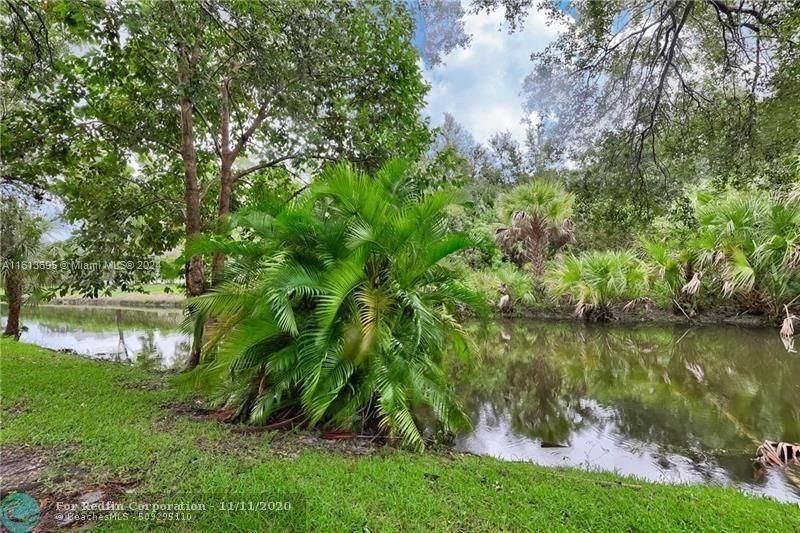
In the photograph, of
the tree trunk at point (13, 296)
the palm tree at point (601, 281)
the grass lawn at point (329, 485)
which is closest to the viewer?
the grass lawn at point (329, 485)

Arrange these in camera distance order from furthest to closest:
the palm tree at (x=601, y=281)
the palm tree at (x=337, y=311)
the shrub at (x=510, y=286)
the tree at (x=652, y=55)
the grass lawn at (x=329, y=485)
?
the shrub at (x=510, y=286)
the palm tree at (x=601, y=281)
the tree at (x=652, y=55)
the palm tree at (x=337, y=311)
the grass lawn at (x=329, y=485)

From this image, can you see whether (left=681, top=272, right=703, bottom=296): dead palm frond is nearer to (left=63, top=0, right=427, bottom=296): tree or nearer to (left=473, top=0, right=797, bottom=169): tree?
(left=473, top=0, right=797, bottom=169): tree

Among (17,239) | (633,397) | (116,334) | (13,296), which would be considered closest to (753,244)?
(633,397)

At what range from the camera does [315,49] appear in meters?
4.38

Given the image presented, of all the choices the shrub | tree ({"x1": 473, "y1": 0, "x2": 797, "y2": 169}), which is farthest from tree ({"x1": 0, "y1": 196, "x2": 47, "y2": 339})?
the shrub

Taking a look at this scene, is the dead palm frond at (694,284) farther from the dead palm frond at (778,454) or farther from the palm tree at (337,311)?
the palm tree at (337,311)

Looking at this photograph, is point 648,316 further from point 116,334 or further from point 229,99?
point 116,334

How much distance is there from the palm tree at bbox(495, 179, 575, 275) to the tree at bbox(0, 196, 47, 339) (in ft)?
40.9

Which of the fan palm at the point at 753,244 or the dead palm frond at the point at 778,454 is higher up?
the fan palm at the point at 753,244

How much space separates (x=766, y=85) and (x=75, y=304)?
2964 cm

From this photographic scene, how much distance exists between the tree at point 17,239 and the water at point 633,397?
2.24 m

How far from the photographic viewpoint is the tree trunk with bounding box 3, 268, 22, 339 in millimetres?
8539

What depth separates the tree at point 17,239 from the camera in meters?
7.23

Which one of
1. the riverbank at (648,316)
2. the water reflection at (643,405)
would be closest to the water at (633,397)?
the water reflection at (643,405)
